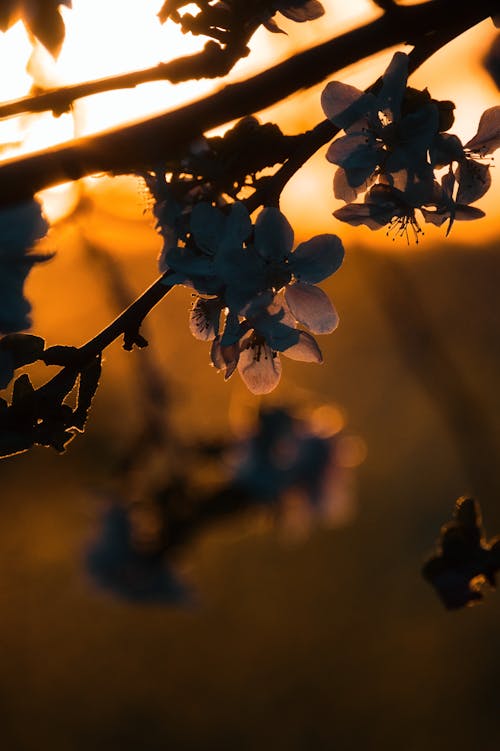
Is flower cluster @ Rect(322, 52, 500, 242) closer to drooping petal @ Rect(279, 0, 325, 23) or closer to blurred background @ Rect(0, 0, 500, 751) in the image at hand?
drooping petal @ Rect(279, 0, 325, 23)

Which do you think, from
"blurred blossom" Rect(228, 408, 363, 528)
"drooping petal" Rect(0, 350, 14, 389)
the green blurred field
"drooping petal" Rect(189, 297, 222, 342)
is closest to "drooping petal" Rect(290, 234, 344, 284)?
"drooping petal" Rect(189, 297, 222, 342)

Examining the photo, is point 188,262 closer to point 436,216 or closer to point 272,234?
point 272,234

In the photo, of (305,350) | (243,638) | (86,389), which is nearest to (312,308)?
(305,350)

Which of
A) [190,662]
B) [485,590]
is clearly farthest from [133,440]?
[190,662]

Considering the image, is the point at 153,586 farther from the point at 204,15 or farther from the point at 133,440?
the point at 204,15

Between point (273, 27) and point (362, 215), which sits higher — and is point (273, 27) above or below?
above
